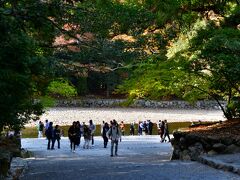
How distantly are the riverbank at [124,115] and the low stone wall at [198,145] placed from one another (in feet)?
80.9

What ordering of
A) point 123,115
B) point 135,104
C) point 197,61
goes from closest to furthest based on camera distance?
1. point 197,61
2. point 123,115
3. point 135,104

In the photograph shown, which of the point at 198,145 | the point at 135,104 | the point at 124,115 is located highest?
the point at 135,104

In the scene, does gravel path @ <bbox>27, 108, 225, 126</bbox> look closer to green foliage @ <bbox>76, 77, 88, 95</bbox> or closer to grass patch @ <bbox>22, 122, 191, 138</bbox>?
grass patch @ <bbox>22, 122, 191, 138</bbox>

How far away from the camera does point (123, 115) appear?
44.8m

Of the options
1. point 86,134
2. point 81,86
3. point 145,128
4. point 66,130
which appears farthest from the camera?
point 81,86

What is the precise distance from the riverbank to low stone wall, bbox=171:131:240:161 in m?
24.7

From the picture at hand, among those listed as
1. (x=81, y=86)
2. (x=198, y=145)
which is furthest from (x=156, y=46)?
(x=81, y=86)

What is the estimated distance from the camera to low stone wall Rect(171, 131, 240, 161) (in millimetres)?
13078

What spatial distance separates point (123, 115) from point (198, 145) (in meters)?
30.7

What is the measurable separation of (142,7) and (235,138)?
6.71 m

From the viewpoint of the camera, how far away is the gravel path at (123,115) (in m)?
41.8

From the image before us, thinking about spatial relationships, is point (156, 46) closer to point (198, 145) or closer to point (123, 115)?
point (198, 145)

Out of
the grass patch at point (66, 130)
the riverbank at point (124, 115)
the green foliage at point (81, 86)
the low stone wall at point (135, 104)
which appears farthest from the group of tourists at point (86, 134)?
the green foliage at point (81, 86)

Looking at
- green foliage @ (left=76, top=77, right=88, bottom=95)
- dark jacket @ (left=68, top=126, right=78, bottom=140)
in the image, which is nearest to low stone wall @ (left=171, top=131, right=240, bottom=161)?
dark jacket @ (left=68, top=126, right=78, bottom=140)
